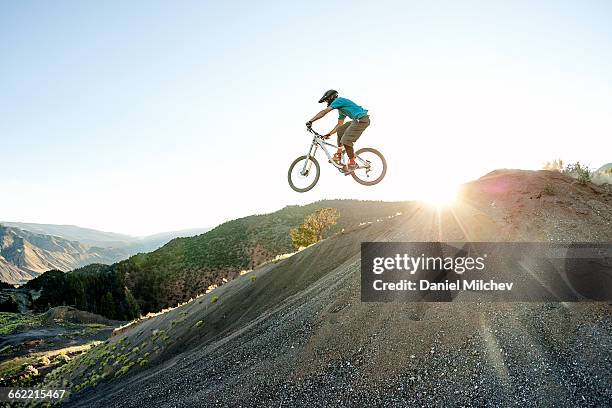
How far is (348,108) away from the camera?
1304cm

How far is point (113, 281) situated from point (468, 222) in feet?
407

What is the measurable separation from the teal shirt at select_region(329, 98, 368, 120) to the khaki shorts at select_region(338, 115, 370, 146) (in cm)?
18

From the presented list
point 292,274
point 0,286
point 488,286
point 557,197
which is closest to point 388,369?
point 488,286

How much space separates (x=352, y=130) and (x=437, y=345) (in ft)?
24.4

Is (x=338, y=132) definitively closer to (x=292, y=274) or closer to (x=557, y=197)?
(x=557, y=197)

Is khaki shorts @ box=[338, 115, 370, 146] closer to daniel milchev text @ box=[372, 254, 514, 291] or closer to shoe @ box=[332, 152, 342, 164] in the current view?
shoe @ box=[332, 152, 342, 164]

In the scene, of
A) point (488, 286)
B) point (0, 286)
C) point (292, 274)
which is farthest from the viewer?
point (0, 286)

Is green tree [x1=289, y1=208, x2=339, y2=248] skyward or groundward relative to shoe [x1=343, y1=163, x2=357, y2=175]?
groundward

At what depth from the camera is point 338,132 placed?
45.9ft

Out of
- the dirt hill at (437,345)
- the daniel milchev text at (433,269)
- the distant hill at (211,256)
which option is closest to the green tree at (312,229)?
the distant hill at (211,256)

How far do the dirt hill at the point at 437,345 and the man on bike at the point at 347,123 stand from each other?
5218 mm

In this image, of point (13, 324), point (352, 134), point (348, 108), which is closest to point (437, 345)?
point (352, 134)

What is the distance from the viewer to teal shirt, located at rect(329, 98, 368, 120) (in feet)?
42.4

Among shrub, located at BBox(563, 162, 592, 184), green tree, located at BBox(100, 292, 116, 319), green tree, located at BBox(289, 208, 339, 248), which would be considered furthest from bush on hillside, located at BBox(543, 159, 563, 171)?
green tree, located at BBox(100, 292, 116, 319)
